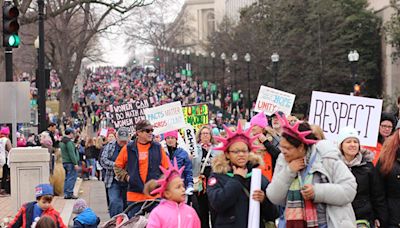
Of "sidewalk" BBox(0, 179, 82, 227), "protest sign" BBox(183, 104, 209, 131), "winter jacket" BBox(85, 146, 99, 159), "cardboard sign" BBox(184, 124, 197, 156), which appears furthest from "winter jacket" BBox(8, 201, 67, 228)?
"winter jacket" BBox(85, 146, 99, 159)

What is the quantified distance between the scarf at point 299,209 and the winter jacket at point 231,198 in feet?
1.57

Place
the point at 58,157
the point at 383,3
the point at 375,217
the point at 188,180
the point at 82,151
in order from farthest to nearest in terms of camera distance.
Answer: the point at 383,3 < the point at 82,151 < the point at 58,157 < the point at 188,180 < the point at 375,217

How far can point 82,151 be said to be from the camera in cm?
3362

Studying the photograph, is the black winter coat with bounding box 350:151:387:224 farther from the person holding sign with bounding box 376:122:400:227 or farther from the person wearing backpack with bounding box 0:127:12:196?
the person wearing backpack with bounding box 0:127:12:196

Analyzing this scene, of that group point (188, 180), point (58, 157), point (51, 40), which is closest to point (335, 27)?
point (51, 40)

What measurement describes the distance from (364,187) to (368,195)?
11 cm

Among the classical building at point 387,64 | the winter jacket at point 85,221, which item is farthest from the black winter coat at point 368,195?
the classical building at point 387,64

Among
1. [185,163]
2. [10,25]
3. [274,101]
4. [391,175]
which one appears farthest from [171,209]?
[10,25]

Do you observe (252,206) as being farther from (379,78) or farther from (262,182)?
(379,78)

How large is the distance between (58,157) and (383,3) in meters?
48.7

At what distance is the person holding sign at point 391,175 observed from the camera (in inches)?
325

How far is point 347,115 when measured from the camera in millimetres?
9945

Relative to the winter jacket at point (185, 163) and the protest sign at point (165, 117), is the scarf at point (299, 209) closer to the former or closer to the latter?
the winter jacket at point (185, 163)

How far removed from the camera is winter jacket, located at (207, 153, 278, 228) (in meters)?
7.20
